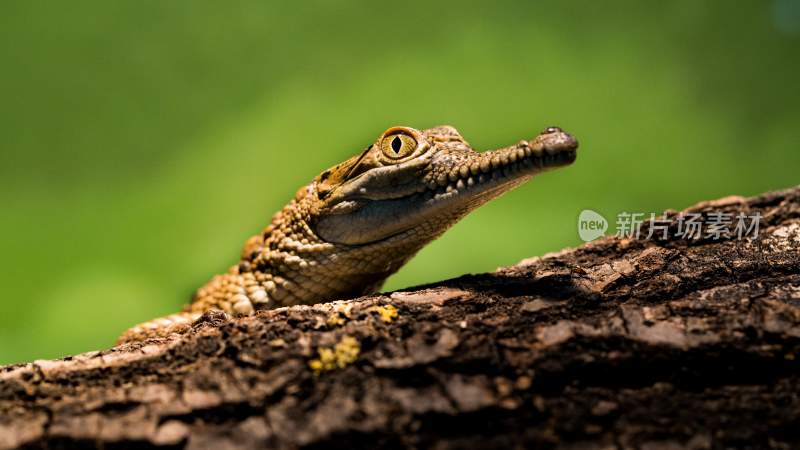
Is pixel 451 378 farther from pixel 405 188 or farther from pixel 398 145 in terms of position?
pixel 398 145

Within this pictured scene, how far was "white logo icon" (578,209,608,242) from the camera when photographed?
3994 millimetres

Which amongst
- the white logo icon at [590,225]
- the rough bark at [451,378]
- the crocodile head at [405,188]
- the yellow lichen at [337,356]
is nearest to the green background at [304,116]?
the white logo icon at [590,225]

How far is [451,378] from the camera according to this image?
2074 millimetres

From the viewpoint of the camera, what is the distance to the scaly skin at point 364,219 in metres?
3.05

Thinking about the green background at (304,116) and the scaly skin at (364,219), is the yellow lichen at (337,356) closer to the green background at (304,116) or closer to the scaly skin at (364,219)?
the scaly skin at (364,219)

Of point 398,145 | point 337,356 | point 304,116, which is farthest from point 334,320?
point 304,116

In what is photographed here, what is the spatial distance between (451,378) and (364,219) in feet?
4.35

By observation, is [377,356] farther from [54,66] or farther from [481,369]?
[54,66]

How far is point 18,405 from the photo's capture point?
2066 millimetres

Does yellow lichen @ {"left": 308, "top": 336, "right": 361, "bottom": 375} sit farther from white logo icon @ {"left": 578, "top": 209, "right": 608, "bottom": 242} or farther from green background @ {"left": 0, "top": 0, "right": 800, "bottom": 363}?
green background @ {"left": 0, "top": 0, "right": 800, "bottom": 363}

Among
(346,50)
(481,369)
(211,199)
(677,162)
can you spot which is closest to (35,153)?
(211,199)

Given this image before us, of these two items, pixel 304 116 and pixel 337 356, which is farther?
pixel 304 116

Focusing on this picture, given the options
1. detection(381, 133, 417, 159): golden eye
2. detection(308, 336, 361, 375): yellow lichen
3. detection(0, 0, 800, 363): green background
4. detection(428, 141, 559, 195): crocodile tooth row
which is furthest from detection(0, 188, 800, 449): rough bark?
detection(0, 0, 800, 363): green background

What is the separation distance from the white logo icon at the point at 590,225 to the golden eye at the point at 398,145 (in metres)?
1.38
